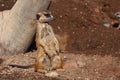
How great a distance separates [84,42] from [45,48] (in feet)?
9.20

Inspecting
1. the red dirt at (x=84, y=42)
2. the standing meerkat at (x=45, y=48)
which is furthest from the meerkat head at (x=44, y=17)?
the red dirt at (x=84, y=42)

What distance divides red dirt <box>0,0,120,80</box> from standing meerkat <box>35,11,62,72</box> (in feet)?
0.69

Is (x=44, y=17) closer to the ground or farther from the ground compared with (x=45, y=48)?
farther from the ground

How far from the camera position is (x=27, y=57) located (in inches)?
380

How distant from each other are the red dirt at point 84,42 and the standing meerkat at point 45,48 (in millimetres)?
209

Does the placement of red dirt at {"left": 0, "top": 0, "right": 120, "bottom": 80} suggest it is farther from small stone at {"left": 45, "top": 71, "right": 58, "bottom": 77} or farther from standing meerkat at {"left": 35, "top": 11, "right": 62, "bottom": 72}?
standing meerkat at {"left": 35, "top": 11, "right": 62, "bottom": 72}

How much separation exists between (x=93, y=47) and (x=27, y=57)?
1.88 meters

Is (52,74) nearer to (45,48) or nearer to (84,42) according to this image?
(45,48)

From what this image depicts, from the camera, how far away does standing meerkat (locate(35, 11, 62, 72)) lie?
27.1ft

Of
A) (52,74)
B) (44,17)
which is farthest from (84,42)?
(52,74)

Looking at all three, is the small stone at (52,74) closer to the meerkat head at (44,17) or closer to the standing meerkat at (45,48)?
the standing meerkat at (45,48)

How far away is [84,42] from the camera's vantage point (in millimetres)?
11039

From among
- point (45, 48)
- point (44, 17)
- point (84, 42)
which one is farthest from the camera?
point (84, 42)

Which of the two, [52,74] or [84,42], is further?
[84,42]
